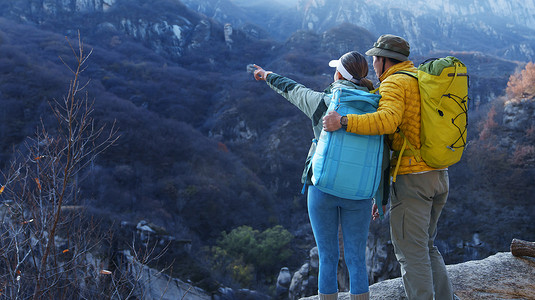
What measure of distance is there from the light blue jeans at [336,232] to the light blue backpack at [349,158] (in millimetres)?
Answer: 75

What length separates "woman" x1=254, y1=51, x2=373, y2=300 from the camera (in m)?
1.66

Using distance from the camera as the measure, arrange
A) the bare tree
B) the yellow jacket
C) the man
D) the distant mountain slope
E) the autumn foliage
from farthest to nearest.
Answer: the distant mountain slope, the autumn foliage, the bare tree, the man, the yellow jacket

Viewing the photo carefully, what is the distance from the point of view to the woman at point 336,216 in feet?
5.46

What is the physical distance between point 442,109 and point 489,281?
168 cm

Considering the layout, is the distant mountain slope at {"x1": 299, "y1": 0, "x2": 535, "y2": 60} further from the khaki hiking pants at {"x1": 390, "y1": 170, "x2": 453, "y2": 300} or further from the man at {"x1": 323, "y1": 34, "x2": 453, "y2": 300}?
the khaki hiking pants at {"x1": 390, "y1": 170, "x2": 453, "y2": 300}

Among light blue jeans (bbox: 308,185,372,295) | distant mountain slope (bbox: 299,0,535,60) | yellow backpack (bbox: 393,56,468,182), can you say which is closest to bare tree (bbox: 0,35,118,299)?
light blue jeans (bbox: 308,185,372,295)

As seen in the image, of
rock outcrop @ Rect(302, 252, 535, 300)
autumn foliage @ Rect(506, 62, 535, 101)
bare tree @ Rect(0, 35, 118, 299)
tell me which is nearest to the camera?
bare tree @ Rect(0, 35, 118, 299)

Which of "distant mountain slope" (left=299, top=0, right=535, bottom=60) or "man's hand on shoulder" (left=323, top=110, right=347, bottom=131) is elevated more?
"distant mountain slope" (left=299, top=0, right=535, bottom=60)

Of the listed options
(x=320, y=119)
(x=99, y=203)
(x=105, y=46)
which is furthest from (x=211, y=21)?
(x=320, y=119)

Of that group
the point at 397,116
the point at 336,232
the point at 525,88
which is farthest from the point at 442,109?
the point at 525,88

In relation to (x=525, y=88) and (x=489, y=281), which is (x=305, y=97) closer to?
(x=489, y=281)

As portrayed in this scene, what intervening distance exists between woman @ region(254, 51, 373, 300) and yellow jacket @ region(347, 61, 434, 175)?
5.8 inches

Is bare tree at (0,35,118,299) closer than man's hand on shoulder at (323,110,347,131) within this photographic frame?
No

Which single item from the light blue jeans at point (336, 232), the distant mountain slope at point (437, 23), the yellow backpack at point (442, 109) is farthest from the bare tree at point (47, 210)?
the distant mountain slope at point (437, 23)
